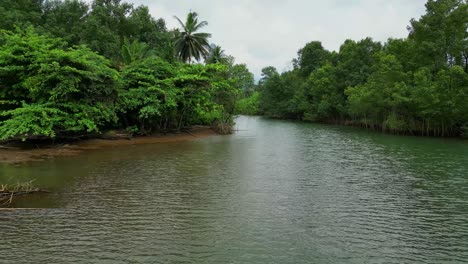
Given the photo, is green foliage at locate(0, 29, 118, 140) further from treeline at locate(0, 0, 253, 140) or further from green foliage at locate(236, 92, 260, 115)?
green foliage at locate(236, 92, 260, 115)

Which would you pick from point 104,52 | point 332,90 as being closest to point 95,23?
point 104,52

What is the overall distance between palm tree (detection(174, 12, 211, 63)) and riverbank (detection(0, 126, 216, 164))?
63.0 ft

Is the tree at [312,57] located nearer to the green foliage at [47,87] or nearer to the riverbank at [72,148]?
the riverbank at [72,148]

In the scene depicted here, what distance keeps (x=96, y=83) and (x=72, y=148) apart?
196 inches

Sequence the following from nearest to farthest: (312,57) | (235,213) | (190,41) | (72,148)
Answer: (235,213) < (72,148) < (190,41) < (312,57)

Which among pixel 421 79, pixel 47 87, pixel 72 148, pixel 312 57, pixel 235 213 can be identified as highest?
pixel 312 57

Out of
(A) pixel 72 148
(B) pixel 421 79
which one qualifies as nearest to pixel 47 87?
(A) pixel 72 148

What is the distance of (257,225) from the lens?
1082 centimetres

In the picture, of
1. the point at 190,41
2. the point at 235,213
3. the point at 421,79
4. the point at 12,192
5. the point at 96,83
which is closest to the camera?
the point at 235,213

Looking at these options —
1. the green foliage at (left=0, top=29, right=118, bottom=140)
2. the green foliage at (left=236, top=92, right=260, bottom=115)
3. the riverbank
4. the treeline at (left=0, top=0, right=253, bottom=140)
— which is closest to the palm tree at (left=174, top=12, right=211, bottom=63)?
the treeline at (left=0, top=0, right=253, bottom=140)

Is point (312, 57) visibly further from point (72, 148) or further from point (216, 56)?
point (72, 148)

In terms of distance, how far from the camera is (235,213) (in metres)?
11.9

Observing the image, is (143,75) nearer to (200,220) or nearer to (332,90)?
(200,220)

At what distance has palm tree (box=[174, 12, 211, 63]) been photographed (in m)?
51.4
